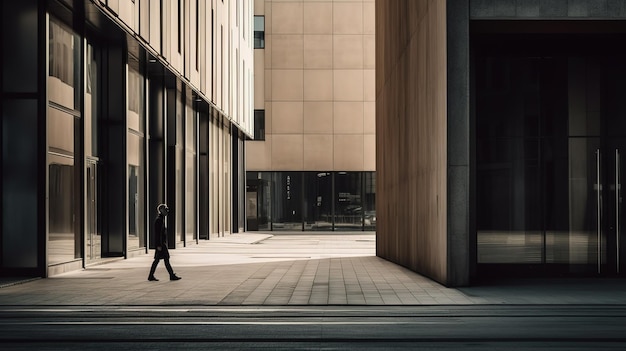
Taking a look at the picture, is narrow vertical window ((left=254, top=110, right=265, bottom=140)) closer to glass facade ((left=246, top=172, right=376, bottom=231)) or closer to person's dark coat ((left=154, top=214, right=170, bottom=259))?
glass facade ((left=246, top=172, right=376, bottom=231))

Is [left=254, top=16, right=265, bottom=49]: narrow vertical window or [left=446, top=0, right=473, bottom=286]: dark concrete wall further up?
[left=254, top=16, right=265, bottom=49]: narrow vertical window

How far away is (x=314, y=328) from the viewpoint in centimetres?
1134

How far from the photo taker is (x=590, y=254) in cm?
1858

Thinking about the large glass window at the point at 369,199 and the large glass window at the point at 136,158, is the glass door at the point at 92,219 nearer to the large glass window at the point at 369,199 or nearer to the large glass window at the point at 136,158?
the large glass window at the point at 136,158

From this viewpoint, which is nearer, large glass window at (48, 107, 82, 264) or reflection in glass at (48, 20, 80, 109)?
large glass window at (48, 107, 82, 264)

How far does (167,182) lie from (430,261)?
16.1m

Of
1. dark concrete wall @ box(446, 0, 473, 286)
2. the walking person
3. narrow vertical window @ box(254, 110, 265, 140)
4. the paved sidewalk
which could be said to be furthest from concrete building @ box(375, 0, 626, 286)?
narrow vertical window @ box(254, 110, 265, 140)

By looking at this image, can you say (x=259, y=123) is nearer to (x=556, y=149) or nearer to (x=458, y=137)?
(x=556, y=149)

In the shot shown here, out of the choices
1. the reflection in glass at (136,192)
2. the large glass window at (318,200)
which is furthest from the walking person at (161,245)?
the large glass window at (318,200)

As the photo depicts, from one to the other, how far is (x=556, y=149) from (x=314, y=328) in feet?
30.6

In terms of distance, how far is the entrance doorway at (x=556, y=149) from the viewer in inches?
728

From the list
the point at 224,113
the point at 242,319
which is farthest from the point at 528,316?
the point at 224,113

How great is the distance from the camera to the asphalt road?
9984mm

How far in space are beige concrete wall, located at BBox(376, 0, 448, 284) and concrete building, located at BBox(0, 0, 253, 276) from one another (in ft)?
23.9
